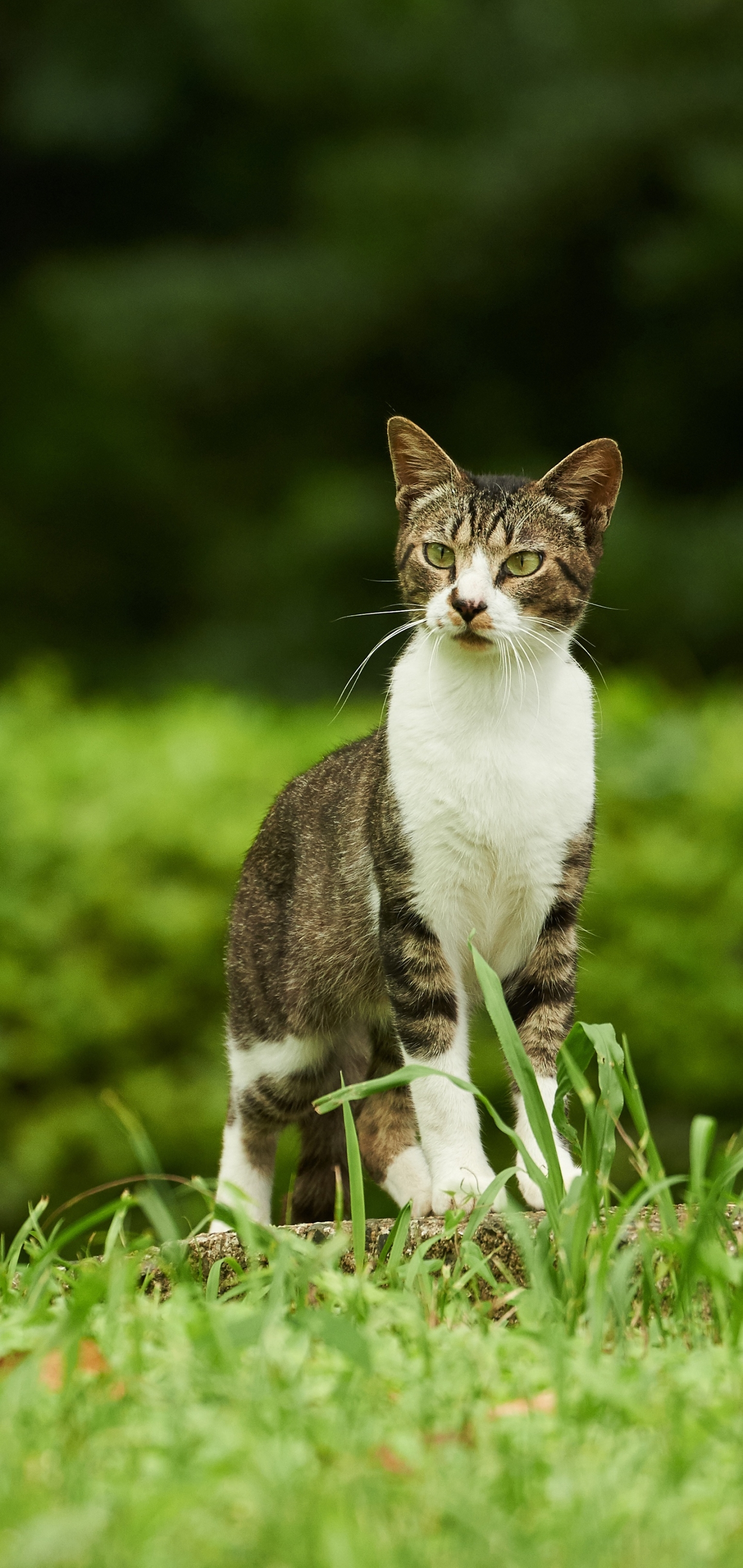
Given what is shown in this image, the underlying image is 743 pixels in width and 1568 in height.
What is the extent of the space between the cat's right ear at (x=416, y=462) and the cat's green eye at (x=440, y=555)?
0.16 m

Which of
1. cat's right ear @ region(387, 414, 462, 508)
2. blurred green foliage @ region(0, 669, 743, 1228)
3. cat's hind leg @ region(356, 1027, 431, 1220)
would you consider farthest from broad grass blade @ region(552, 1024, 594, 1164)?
blurred green foliage @ region(0, 669, 743, 1228)

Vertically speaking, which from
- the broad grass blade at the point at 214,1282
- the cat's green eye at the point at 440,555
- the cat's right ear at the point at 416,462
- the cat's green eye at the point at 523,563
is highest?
the cat's right ear at the point at 416,462

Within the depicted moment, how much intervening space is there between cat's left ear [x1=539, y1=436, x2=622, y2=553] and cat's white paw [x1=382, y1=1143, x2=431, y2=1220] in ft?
3.59

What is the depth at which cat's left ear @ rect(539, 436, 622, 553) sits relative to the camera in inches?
97.9

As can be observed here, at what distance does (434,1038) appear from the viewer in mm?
2416

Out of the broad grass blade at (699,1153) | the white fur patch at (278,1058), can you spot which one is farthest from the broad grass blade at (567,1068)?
the white fur patch at (278,1058)

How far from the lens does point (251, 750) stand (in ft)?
15.2

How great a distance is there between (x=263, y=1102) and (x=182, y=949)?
50.8 inches

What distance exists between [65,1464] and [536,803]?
1318 mm

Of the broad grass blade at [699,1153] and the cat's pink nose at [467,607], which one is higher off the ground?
the cat's pink nose at [467,607]

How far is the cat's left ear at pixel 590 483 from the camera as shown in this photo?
8.16ft

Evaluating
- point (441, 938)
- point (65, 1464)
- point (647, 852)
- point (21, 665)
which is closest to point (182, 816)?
point (647, 852)

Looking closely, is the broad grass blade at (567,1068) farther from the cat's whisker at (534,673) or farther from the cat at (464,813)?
the cat's whisker at (534,673)

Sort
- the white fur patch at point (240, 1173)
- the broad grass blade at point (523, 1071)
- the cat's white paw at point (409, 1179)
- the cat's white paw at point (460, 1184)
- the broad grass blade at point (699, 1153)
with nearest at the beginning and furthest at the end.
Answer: the broad grass blade at point (699, 1153), the broad grass blade at point (523, 1071), the cat's white paw at point (460, 1184), the cat's white paw at point (409, 1179), the white fur patch at point (240, 1173)
